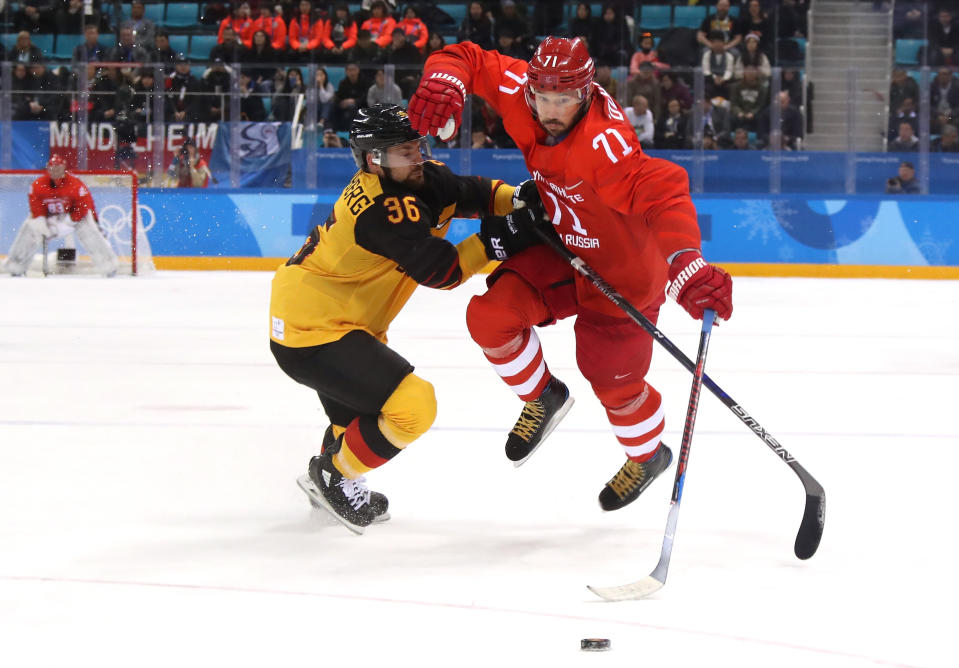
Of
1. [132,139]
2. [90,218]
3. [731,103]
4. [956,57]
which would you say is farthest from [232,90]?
[956,57]

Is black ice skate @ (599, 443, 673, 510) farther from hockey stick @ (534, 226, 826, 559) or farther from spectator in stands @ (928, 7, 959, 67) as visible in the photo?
spectator in stands @ (928, 7, 959, 67)

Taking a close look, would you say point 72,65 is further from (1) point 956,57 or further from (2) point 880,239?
(1) point 956,57

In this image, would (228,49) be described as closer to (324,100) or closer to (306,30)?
(306,30)

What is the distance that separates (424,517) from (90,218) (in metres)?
6.80

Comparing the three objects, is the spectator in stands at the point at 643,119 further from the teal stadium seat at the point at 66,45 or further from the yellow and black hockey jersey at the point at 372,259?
the yellow and black hockey jersey at the point at 372,259

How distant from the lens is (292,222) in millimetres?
9594

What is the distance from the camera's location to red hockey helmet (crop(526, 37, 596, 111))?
2736 millimetres

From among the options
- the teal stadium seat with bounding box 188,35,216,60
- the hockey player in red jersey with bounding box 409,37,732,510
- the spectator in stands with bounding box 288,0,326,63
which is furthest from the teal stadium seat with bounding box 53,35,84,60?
the hockey player in red jersey with bounding box 409,37,732,510

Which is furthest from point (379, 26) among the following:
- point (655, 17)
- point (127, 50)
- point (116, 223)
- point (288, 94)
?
point (116, 223)

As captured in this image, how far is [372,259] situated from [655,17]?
9.23m

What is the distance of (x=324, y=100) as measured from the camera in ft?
31.4

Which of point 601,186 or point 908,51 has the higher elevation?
point 908,51

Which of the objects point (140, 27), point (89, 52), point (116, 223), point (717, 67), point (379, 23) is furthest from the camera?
point (379, 23)

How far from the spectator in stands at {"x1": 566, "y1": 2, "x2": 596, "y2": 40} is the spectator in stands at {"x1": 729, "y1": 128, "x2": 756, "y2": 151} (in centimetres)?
206
